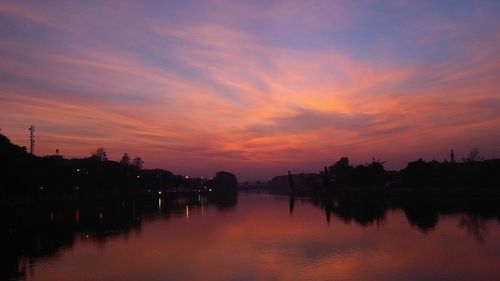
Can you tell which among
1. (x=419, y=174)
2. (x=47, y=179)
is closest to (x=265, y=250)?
(x=419, y=174)

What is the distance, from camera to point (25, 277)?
2467 cm

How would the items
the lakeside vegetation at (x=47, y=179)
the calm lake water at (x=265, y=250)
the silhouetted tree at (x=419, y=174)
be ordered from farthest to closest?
the silhouetted tree at (x=419, y=174), the lakeside vegetation at (x=47, y=179), the calm lake water at (x=265, y=250)

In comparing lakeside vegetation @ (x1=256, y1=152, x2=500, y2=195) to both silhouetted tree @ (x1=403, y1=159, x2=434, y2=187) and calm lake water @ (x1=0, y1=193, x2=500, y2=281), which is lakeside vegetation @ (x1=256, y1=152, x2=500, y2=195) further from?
calm lake water @ (x1=0, y1=193, x2=500, y2=281)

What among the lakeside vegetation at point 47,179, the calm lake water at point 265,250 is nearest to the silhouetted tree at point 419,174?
the calm lake water at point 265,250

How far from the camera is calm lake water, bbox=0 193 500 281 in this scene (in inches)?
979

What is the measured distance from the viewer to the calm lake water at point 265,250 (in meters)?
24.9

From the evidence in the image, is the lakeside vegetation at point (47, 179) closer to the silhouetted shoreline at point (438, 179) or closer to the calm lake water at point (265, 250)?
the calm lake water at point (265, 250)

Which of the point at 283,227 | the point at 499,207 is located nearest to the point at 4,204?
the point at 283,227

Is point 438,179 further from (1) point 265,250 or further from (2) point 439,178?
(1) point 265,250

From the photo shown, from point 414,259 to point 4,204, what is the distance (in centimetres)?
6677

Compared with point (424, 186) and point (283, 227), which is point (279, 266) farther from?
point (424, 186)

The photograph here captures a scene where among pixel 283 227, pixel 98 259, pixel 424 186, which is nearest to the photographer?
pixel 98 259

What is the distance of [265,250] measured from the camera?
1273 inches

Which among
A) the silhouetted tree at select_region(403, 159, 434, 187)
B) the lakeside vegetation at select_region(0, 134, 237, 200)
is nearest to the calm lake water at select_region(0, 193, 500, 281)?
the lakeside vegetation at select_region(0, 134, 237, 200)
